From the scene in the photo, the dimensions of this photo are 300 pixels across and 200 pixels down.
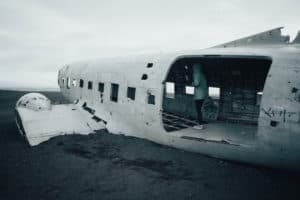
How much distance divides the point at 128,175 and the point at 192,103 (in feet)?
31.2

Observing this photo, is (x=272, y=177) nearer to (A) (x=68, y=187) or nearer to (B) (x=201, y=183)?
(B) (x=201, y=183)

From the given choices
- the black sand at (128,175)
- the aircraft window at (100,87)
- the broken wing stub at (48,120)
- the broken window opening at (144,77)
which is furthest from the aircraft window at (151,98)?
the aircraft window at (100,87)

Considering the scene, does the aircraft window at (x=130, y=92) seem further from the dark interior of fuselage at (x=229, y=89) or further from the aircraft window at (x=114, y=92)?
the dark interior of fuselage at (x=229, y=89)

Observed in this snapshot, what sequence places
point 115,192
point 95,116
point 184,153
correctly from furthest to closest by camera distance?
point 95,116, point 184,153, point 115,192

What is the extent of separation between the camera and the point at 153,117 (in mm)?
8914

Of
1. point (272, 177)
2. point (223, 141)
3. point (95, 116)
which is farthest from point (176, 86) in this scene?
point (272, 177)

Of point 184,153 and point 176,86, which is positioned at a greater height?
point 176,86

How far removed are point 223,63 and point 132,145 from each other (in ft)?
21.4

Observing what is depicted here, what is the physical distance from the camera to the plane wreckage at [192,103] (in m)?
6.44

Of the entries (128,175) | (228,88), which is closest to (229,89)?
(228,88)

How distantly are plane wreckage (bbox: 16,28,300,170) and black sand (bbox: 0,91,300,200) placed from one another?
0.45 m

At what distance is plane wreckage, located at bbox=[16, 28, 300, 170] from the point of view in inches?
253

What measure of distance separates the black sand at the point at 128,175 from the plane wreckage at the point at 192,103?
0.45m

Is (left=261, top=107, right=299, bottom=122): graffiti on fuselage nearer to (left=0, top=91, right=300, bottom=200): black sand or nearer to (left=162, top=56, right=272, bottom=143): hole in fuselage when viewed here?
(left=0, top=91, right=300, bottom=200): black sand
